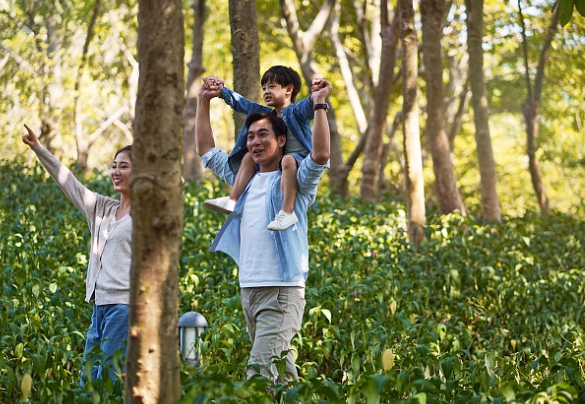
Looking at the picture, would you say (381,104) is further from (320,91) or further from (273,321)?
(273,321)

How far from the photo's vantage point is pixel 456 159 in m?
29.5

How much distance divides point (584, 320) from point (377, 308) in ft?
6.26

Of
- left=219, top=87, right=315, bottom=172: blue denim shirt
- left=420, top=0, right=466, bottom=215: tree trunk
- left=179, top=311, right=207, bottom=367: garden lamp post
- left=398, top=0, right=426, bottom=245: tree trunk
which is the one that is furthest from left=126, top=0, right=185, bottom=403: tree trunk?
left=420, top=0, right=466, bottom=215: tree trunk

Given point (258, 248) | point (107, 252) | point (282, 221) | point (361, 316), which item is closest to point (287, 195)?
point (282, 221)

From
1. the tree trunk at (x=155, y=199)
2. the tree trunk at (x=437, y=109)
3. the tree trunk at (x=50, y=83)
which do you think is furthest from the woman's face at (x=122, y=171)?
the tree trunk at (x=50, y=83)

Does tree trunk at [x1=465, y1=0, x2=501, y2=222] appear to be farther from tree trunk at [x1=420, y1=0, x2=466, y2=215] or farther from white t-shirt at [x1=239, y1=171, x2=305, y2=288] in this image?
white t-shirt at [x1=239, y1=171, x2=305, y2=288]

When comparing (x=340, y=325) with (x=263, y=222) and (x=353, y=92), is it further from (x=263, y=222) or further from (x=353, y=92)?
(x=353, y=92)

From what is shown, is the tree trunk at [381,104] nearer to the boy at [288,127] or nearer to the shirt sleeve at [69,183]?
the boy at [288,127]

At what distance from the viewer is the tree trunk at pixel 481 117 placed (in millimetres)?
12702

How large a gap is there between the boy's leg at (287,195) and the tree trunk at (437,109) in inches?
269

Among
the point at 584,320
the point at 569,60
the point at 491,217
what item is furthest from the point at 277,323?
the point at 569,60

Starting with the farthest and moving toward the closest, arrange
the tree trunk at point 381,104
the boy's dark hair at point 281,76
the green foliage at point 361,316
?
the tree trunk at point 381,104 < the boy's dark hair at point 281,76 < the green foliage at point 361,316

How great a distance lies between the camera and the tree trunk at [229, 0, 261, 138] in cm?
866

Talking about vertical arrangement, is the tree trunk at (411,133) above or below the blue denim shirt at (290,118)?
above
